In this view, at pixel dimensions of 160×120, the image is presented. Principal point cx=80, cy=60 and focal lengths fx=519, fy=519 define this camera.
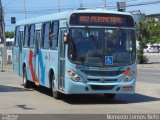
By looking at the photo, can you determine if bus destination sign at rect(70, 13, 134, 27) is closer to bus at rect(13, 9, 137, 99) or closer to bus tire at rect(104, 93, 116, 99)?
bus at rect(13, 9, 137, 99)

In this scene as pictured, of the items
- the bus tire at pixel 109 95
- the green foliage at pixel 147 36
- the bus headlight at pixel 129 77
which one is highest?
the bus headlight at pixel 129 77

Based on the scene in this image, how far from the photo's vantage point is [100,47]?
16.6 meters

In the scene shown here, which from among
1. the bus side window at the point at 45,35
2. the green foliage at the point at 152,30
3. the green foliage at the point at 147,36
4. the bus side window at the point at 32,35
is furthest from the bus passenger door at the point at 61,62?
the green foliage at the point at 152,30

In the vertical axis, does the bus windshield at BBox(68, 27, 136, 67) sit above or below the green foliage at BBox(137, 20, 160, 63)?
above

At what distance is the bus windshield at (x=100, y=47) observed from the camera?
16.4 meters

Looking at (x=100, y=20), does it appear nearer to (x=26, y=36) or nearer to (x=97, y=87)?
(x=97, y=87)

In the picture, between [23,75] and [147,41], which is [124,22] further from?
[147,41]

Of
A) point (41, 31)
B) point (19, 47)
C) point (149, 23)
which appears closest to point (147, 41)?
point (149, 23)

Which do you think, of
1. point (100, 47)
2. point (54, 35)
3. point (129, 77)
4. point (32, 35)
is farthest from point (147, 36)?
point (100, 47)

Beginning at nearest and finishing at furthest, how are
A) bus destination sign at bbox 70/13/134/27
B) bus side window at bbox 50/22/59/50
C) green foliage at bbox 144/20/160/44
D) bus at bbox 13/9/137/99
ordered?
bus at bbox 13/9/137/99 < bus destination sign at bbox 70/13/134/27 < bus side window at bbox 50/22/59/50 < green foliage at bbox 144/20/160/44

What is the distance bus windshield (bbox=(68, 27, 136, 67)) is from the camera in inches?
647

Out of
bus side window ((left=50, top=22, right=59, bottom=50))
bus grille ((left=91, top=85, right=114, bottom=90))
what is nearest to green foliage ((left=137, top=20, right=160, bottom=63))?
bus side window ((left=50, top=22, right=59, bottom=50))

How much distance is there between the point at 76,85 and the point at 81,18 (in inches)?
85.9

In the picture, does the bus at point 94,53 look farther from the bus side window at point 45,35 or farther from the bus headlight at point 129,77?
the bus side window at point 45,35
